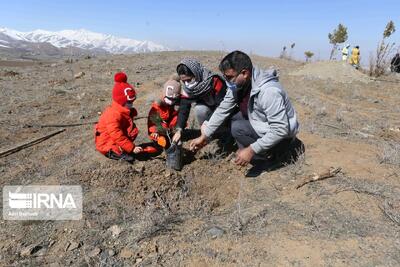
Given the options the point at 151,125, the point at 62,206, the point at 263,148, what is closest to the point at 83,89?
the point at 151,125

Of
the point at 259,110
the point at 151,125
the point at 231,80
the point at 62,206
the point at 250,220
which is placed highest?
the point at 231,80

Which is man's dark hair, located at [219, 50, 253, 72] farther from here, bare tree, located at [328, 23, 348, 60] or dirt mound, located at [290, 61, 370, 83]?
bare tree, located at [328, 23, 348, 60]

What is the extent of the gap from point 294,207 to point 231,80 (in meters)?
1.22

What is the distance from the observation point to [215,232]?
2.69m

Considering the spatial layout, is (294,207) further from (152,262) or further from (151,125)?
(151,125)

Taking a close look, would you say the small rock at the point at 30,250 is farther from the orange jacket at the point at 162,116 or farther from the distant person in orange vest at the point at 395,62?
the distant person in orange vest at the point at 395,62

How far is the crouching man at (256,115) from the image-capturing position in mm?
3268

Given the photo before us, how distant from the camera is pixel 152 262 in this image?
247cm

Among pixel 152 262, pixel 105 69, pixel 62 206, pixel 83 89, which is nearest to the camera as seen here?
pixel 152 262

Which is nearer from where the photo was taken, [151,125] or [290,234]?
[290,234]

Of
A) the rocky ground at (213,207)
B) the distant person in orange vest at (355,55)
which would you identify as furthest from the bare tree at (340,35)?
the rocky ground at (213,207)

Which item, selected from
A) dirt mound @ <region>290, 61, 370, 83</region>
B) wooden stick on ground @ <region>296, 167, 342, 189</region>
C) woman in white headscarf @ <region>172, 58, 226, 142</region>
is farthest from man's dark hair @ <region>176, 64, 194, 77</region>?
dirt mound @ <region>290, 61, 370, 83</region>

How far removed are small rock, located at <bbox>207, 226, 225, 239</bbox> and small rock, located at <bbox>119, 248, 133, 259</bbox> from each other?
0.56 meters

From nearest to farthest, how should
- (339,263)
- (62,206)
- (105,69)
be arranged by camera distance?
1. (339,263)
2. (62,206)
3. (105,69)
